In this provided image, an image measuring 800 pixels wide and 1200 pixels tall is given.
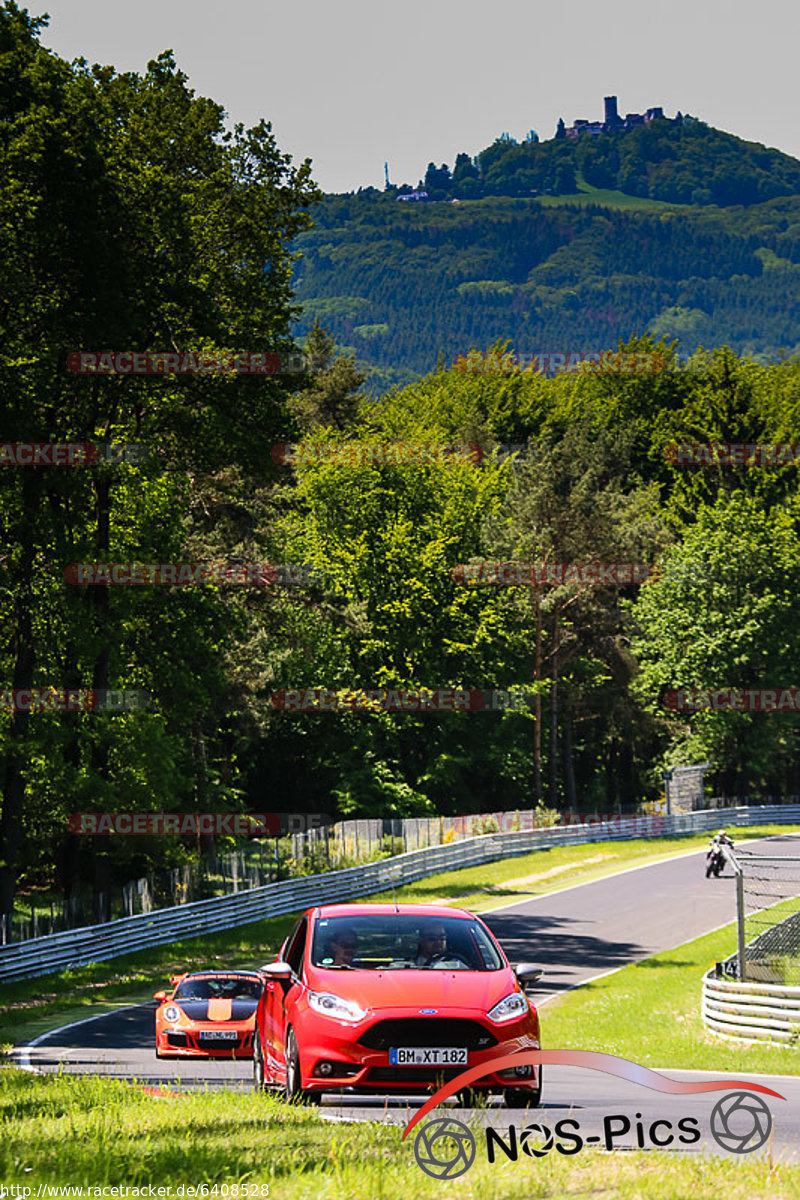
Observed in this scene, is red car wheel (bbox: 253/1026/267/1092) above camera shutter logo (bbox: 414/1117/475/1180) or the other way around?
the other way around

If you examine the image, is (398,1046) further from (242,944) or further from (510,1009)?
(242,944)

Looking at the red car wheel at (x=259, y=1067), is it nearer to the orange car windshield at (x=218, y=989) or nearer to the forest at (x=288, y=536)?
the orange car windshield at (x=218, y=989)

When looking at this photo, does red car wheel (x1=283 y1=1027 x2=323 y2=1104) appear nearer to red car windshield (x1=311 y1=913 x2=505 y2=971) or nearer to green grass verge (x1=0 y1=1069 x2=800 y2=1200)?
green grass verge (x1=0 y1=1069 x2=800 y2=1200)

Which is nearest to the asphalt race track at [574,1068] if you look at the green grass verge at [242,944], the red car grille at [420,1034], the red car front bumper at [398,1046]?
the red car front bumper at [398,1046]

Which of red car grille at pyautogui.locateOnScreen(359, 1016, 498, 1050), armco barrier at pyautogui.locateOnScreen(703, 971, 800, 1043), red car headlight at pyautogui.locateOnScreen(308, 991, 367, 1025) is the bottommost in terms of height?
armco barrier at pyautogui.locateOnScreen(703, 971, 800, 1043)

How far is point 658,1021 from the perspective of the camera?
2294 centimetres

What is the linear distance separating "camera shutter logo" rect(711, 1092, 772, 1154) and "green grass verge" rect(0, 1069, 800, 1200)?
23.2 inches

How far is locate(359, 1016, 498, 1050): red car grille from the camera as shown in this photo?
915cm

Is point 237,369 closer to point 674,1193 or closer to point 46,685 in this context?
point 46,685

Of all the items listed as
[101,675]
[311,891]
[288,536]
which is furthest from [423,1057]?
[288,536]

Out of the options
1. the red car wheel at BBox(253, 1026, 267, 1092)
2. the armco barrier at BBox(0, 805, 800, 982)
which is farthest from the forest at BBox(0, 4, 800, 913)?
the red car wheel at BBox(253, 1026, 267, 1092)

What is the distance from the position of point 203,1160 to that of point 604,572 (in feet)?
222

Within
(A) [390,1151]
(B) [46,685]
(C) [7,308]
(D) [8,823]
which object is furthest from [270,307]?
(A) [390,1151]

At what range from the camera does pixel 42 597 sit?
3128 cm
